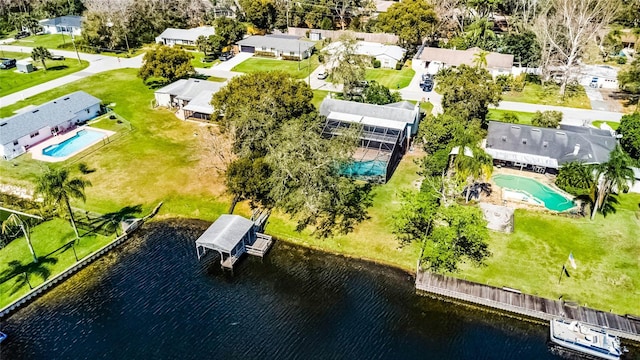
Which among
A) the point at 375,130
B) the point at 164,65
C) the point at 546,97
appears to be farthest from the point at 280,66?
the point at 546,97

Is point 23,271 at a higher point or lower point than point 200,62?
lower

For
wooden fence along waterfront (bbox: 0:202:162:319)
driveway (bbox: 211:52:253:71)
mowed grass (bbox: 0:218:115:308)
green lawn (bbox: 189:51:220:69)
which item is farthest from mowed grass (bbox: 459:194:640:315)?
green lawn (bbox: 189:51:220:69)

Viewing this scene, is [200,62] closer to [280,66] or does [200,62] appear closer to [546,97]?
[280,66]

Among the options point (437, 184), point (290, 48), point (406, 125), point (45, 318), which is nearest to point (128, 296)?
point (45, 318)

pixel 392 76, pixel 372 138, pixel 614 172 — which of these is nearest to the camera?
pixel 614 172

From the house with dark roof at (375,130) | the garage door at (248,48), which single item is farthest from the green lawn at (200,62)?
the house with dark roof at (375,130)

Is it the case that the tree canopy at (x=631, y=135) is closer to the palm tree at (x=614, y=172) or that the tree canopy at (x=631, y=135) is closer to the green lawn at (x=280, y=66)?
the palm tree at (x=614, y=172)

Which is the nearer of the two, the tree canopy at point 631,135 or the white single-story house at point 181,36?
the tree canopy at point 631,135
